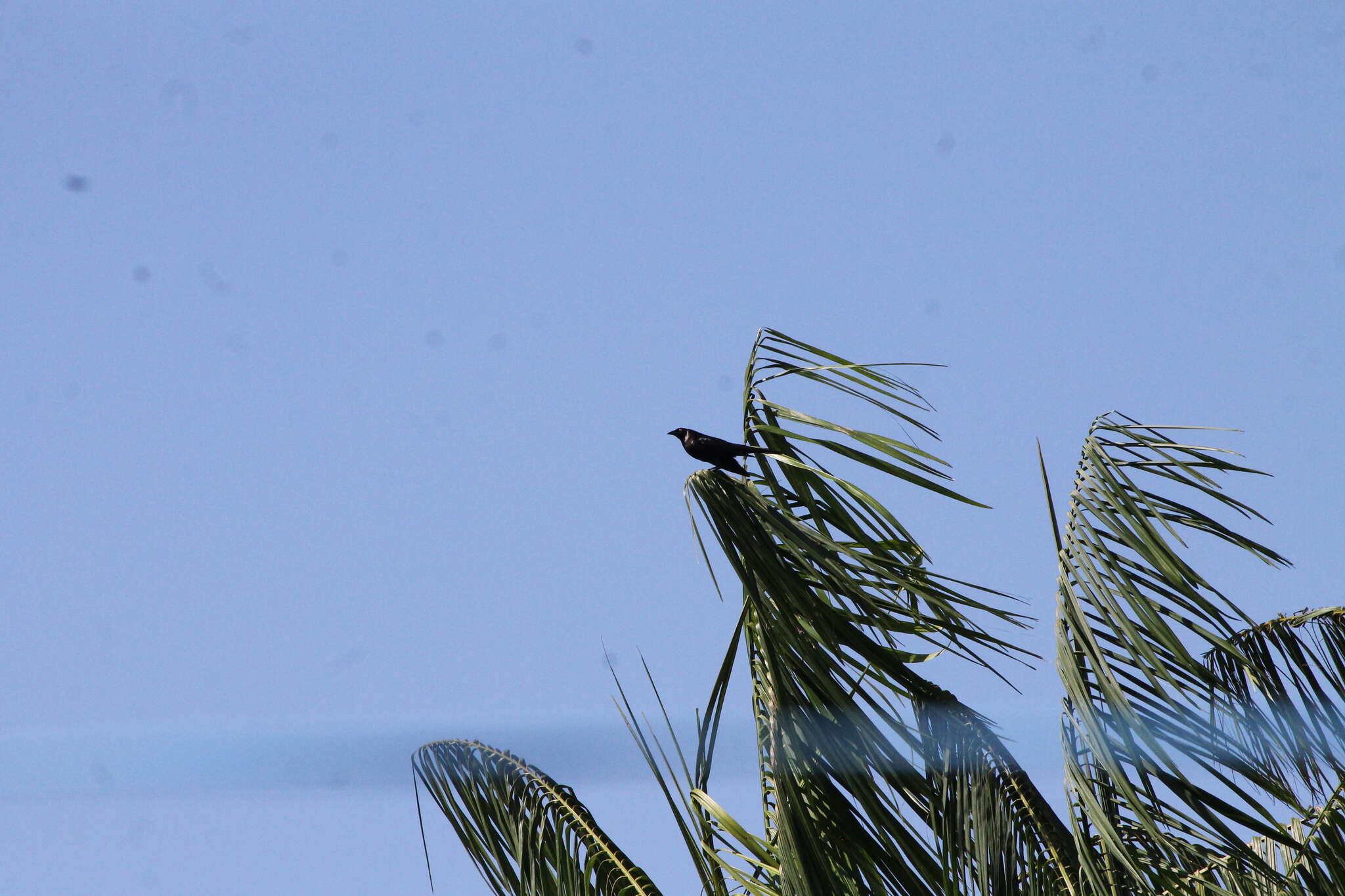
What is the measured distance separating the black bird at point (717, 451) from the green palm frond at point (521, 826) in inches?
47.8

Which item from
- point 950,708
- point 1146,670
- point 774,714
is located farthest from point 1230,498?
point 774,714

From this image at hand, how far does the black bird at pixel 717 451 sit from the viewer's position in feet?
13.7

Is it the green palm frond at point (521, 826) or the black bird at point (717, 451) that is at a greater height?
the black bird at point (717, 451)

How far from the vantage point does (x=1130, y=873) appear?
11.3 feet

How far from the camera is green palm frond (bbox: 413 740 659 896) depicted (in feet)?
14.3

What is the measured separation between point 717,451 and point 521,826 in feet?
4.42

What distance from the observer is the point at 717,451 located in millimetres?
4207

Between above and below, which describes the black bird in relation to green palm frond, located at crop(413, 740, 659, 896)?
above

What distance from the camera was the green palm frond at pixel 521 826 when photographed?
437 cm

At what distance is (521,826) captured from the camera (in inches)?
178

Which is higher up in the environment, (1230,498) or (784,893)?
(1230,498)

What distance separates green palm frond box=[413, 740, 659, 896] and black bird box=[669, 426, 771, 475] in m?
1.21

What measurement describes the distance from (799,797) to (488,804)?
4.06 ft

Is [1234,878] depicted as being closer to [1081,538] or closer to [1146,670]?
[1146,670]
